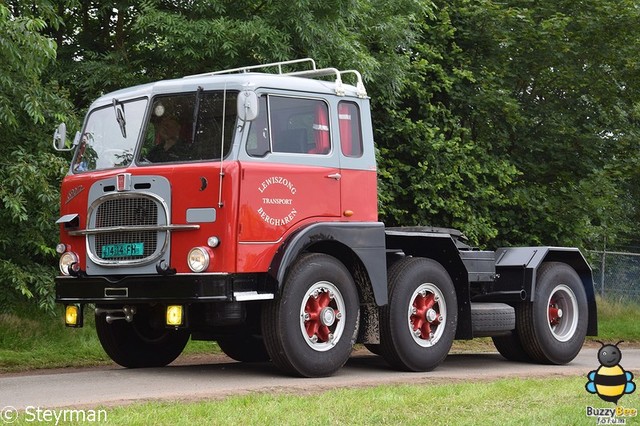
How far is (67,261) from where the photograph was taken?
37.1ft

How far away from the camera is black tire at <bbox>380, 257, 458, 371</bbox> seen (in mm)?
11844

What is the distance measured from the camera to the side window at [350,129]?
1166 centimetres

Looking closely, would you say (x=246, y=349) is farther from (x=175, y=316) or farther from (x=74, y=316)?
(x=175, y=316)

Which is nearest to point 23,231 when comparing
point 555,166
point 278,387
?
point 278,387

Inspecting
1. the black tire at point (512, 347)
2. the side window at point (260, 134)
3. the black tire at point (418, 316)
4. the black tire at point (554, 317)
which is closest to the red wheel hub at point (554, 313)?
the black tire at point (554, 317)

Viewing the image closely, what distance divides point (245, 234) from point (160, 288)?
924 millimetres

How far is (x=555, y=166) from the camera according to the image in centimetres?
2267

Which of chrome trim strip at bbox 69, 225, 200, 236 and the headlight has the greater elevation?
chrome trim strip at bbox 69, 225, 200, 236

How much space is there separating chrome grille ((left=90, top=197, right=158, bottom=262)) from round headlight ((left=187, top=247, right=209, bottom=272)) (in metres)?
0.42

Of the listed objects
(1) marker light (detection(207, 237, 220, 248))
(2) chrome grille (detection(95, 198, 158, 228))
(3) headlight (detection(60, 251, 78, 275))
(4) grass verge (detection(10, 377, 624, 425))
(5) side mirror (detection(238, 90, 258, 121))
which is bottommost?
(4) grass verge (detection(10, 377, 624, 425))

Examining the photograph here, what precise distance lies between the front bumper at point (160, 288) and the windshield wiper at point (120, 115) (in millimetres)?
1510

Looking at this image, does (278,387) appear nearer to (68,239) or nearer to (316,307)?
(316,307)

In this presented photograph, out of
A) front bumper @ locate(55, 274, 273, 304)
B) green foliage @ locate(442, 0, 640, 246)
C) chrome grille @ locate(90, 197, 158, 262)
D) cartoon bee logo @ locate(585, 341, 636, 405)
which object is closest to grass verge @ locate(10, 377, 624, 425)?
cartoon bee logo @ locate(585, 341, 636, 405)

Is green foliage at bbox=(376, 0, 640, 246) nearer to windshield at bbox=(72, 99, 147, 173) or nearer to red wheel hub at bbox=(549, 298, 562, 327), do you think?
red wheel hub at bbox=(549, 298, 562, 327)
